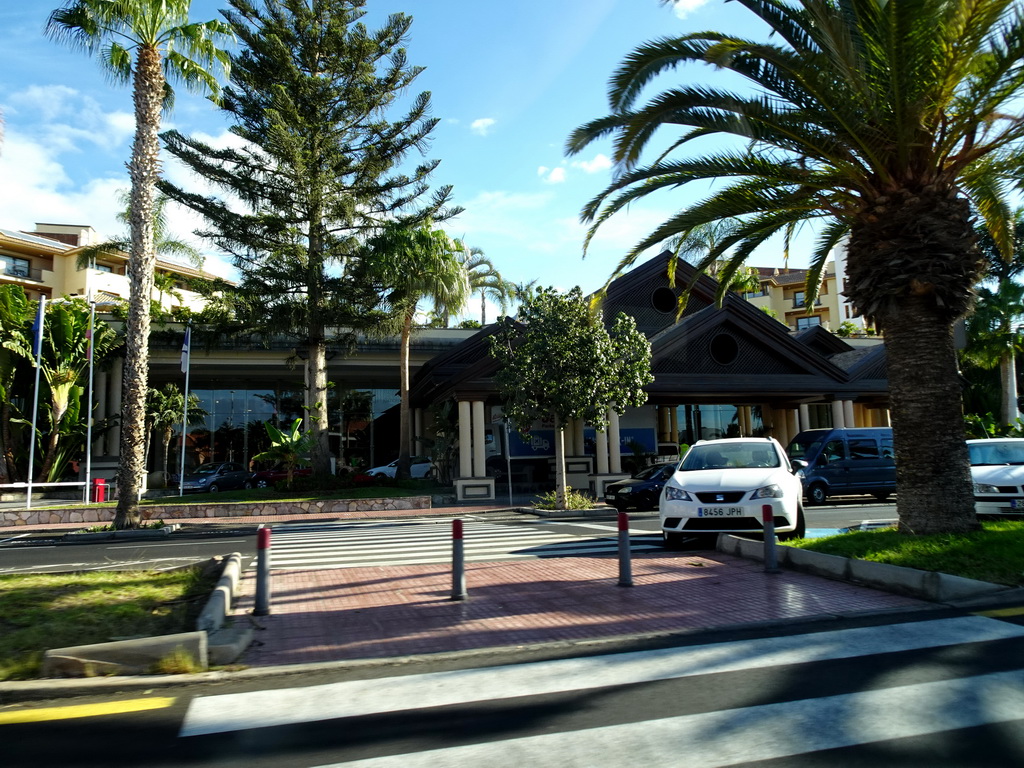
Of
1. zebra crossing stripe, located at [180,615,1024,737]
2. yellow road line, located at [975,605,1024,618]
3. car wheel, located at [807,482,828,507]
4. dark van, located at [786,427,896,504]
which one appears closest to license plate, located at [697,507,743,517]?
yellow road line, located at [975,605,1024,618]

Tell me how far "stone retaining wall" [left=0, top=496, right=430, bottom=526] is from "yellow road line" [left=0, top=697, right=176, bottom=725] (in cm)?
1646

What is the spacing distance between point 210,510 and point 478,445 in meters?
8.37

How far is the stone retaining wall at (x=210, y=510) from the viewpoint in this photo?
20.5m

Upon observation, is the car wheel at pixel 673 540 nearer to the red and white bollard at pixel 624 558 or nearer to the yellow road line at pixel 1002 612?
the red and white bollard at pixel 624 558

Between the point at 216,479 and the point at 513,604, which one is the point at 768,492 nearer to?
the point at 513,604

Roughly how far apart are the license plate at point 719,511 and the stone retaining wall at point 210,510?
45.0ft

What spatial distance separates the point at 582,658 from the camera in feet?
17.8

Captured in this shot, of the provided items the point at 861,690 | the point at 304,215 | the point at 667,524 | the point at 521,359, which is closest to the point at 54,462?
the point at 304,215

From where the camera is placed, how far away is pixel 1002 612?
6.43 metres

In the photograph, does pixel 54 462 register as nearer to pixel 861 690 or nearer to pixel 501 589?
pixel 501 589

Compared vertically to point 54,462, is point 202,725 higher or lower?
lower

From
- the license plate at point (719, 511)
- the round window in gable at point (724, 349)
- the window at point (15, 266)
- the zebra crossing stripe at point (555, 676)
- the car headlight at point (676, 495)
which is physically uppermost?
the window at point (15, 266)

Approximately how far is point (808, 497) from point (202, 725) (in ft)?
65.2

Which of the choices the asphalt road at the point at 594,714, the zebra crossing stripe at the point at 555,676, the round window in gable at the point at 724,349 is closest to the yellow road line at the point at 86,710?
the asphalt road at the point at 594,714
